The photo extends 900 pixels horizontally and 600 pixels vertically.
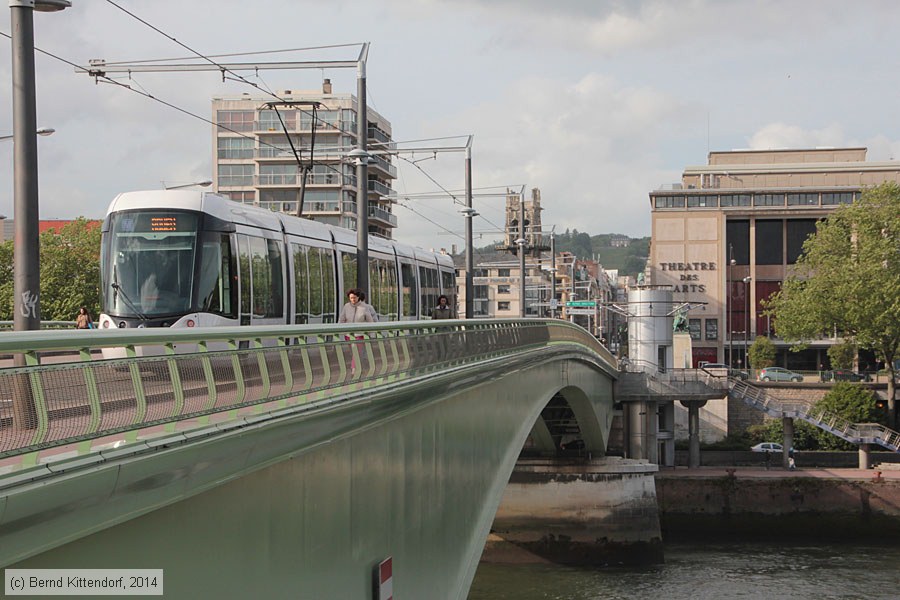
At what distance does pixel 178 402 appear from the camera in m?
6.95

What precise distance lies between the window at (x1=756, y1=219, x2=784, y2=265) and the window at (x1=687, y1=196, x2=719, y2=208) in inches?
145

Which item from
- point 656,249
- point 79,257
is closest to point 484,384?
point 79,257

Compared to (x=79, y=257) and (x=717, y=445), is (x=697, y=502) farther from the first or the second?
(x=79, y=257)

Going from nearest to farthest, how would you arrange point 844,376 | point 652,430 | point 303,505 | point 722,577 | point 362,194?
point 303,505, point 362,194, point 722,577, point 652,430, point 844,376

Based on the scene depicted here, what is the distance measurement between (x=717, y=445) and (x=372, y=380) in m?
57.4

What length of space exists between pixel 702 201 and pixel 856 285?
1018 inches

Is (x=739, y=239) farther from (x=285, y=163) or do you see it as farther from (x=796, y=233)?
(x=285, y=163)

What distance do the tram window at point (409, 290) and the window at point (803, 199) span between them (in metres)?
64.5

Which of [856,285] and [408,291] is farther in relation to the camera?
[856,285]

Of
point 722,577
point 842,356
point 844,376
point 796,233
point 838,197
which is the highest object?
point 838,197

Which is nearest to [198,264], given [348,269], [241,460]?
[348,269]

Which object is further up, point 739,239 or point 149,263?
point 739,239

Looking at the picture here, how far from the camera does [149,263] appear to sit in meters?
20.2

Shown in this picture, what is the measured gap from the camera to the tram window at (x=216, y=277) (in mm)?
20453
